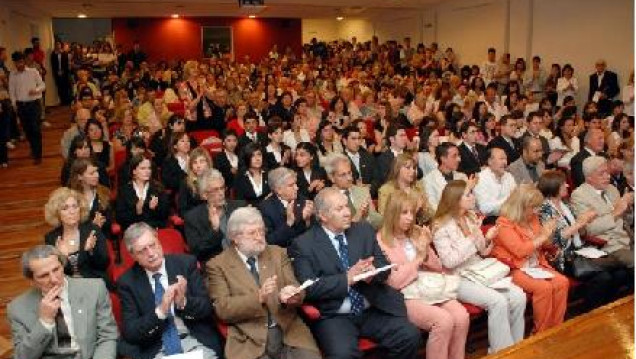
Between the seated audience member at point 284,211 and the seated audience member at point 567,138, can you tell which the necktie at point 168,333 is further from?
the seated audience member at point 567,138

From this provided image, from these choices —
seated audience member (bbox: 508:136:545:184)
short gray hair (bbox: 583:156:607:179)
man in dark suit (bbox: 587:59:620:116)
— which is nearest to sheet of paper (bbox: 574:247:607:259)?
short gray hair (bbox: 583:156:607:179)

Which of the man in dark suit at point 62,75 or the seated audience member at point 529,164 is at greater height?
the man in dark suit at point 62,75

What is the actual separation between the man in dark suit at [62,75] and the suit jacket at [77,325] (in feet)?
40.7

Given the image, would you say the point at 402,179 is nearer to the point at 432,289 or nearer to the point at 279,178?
the point at 279,178

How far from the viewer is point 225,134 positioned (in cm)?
620

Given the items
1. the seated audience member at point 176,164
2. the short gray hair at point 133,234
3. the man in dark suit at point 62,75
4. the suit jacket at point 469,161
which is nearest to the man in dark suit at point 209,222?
the short gray hair at point 133,234

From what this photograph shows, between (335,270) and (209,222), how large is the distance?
106cm

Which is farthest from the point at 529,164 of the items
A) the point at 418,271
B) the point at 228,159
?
the point at 228,159

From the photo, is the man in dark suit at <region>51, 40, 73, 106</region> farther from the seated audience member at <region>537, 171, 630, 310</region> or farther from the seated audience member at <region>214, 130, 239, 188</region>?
the seated audience member at <region>537, 171, 630, 310</region>

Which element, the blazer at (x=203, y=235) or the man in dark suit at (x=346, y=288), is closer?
the man in dark suit at (x=346, y=288)

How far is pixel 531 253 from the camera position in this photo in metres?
3.94

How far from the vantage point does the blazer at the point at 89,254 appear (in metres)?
3.56

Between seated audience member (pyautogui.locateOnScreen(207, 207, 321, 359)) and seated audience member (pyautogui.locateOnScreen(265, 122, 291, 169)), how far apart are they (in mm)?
2976

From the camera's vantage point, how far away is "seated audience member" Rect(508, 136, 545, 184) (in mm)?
5625
